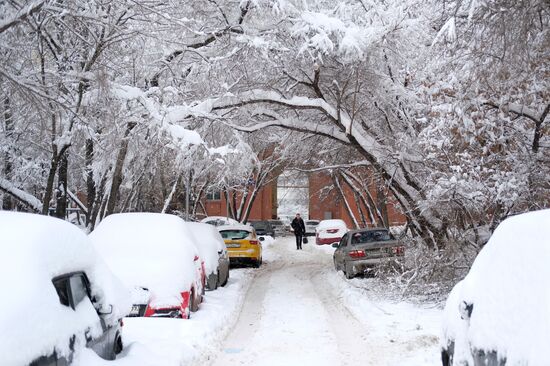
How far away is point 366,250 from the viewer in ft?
57.4

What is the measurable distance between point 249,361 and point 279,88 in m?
10.0

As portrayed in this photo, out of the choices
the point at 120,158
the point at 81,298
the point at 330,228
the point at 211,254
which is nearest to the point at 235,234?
the point at 120,158

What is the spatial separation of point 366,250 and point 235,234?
22.4ft

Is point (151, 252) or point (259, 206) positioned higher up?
point (259, 206)

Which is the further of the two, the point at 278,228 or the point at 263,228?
the point at 278,228

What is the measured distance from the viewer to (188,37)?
56.6 ft

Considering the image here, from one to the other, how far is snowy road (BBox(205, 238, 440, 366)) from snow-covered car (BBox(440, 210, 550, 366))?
2.97 m

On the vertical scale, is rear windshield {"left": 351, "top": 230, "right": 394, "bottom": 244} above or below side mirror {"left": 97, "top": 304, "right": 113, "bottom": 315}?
above

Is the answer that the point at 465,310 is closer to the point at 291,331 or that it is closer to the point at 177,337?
the point at 177,337

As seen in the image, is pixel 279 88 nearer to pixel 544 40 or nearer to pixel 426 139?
pixel 426 139

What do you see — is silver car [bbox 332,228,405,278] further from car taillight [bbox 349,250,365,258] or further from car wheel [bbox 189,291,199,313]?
car wheel [bbox 189,291,199,313]

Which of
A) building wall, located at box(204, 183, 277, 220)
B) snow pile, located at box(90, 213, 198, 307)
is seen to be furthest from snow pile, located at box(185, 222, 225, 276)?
building wall, located at box(204, 183, 277, 220)

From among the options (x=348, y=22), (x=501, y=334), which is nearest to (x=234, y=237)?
(x=348, y=22)

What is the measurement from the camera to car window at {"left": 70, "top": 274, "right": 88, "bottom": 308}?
5125 mm
